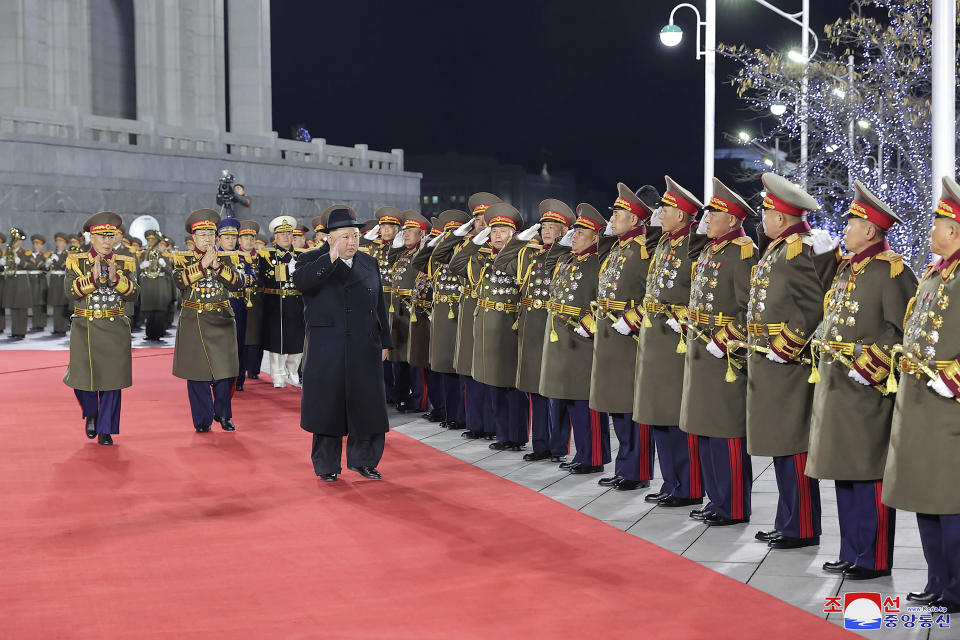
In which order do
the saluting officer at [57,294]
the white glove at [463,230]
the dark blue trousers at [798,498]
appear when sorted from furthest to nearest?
the saluting officer at [57,294], the white glove at [463,230], the dark blue trousers at [798,498]

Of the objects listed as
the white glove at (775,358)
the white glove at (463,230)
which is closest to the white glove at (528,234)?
the white glove at (463,230)

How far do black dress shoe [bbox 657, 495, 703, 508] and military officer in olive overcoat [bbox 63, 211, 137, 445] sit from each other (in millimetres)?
4798

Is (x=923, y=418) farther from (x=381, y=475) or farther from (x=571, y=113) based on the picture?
(x=571, y=113)

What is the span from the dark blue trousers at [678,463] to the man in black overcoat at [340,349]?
204 cm

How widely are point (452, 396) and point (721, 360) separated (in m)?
4.28

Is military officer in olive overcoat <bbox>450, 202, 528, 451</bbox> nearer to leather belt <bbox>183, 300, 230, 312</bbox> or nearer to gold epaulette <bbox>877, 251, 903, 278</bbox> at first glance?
leather belt <bbox>183, 300, 230, 312</bbox>

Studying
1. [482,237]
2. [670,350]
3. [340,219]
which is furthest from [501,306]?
[670,350]

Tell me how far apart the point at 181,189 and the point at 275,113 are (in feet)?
81.1

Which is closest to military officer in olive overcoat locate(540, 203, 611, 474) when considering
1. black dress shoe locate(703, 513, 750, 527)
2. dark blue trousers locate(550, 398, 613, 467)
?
dark blue trousers locate(550, 398, 613, 467)

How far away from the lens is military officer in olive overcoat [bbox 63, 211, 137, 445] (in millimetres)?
9000

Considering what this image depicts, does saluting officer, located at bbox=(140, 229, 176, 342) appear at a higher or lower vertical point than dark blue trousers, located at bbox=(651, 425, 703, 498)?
higher

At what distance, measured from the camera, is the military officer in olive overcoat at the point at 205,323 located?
961 cm

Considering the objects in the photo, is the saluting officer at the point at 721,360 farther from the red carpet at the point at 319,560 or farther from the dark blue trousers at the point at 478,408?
the dark blue trousers at the point at 478,408

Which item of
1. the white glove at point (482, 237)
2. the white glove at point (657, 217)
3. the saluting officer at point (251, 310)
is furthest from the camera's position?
the saluting officer at point (251, 310)
